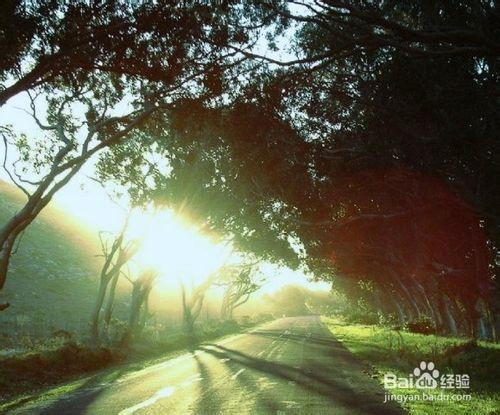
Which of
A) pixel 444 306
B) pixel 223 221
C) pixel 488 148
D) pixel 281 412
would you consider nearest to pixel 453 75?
pixel 488 148

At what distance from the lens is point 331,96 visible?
1714cm

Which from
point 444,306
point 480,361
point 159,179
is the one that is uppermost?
point 159,179

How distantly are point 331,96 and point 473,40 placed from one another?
9.64 meters

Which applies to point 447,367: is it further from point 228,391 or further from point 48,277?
point 48,277

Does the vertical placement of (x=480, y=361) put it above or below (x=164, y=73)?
below

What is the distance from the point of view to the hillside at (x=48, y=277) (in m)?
36.0

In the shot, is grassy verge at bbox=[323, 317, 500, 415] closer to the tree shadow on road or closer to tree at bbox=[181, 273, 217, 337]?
the tree shadow on road

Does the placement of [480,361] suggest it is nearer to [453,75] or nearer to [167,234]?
[453,75]

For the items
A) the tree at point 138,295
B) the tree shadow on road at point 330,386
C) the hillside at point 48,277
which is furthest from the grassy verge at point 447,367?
the hillside at point 48,277

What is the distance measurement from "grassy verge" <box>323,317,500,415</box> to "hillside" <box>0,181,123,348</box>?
767 inches

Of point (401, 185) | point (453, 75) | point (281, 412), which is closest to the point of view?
point (281, 412)

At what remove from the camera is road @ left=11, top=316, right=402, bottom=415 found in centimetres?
941

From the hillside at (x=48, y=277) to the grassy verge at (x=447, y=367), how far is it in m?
19.5

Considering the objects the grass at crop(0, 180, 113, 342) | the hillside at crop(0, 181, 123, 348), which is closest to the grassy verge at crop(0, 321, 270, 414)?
Answer: the grass at crop(0, 180, 113, 342)
